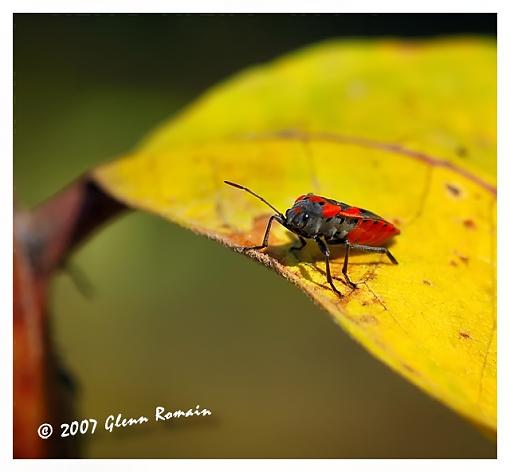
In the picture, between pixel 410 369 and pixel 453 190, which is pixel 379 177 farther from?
pixel 410 369

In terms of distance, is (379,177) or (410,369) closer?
(410,369)

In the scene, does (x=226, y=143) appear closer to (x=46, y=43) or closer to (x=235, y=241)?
(x=235, y=241)

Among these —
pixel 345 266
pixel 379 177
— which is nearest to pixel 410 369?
pixel 345 266

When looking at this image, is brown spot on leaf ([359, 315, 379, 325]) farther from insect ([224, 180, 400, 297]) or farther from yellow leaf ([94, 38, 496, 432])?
insect ([224, 180, 400, 297])

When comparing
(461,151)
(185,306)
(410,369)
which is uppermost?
(461,151)

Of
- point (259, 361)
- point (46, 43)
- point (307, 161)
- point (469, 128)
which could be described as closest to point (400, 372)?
point (307, 161)

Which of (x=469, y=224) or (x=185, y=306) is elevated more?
(x=469, y=224)
